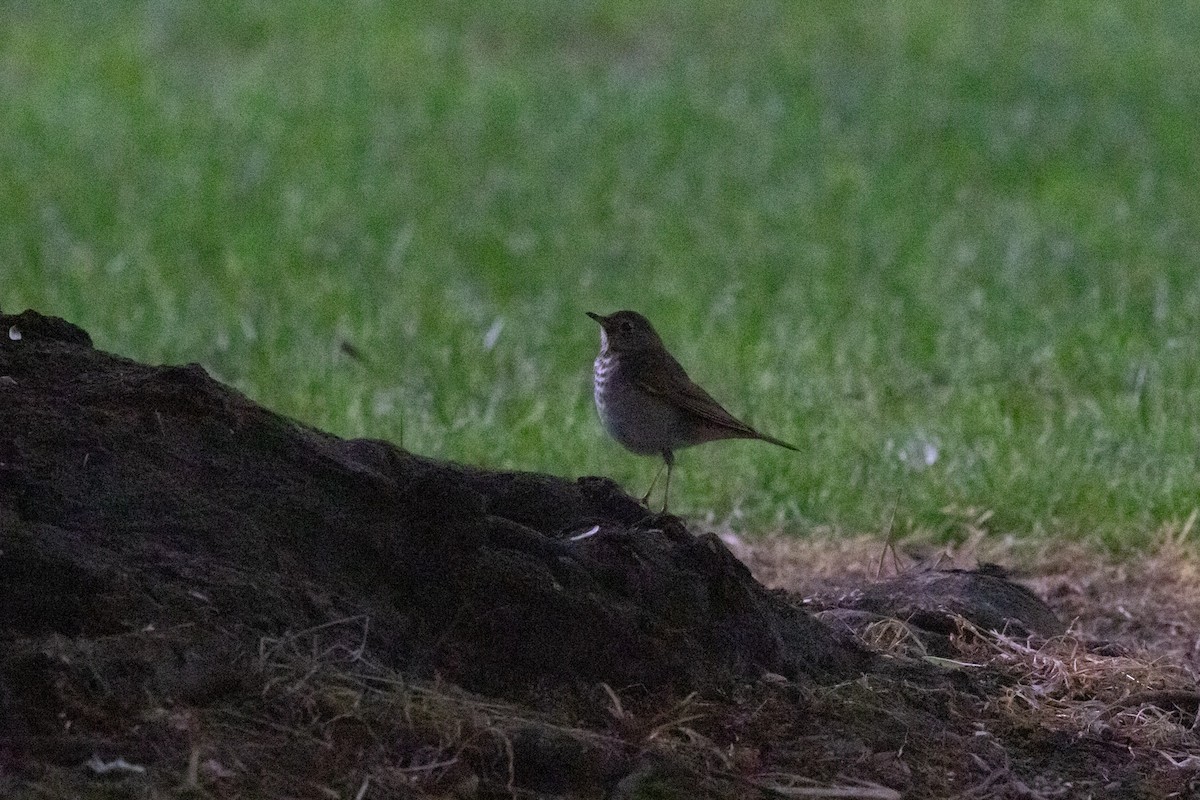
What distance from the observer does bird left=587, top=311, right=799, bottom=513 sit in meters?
5.59

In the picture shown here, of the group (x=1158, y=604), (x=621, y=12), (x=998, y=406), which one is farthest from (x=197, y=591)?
(x=621, y=12)

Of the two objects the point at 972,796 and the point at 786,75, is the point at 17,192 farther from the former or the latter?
the point at 972,796

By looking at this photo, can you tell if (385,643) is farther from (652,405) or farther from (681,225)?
(681,225)

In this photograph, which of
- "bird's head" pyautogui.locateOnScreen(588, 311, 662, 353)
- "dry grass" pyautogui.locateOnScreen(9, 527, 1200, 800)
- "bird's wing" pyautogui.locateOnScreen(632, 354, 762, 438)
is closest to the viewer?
"dry grass" pyautogui.locateOnScreen(9, 527, 1200, 800)

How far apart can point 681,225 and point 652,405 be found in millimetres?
5145

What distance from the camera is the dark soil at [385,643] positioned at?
11.2ft

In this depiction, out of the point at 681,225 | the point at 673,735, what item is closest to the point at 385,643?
the point at 673,735

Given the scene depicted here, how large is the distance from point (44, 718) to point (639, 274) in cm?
663

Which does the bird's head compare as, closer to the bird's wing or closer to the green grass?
the bird's wing

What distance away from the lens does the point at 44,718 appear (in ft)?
10.9

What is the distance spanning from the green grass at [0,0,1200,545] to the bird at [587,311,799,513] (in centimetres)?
113

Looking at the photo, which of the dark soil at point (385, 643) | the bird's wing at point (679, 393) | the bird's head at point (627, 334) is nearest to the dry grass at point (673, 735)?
the dark soil at point (385, 643)

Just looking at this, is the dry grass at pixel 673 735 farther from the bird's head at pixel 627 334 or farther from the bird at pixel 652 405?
the bird's head at pixel 627 334

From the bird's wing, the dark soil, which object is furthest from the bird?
the dark soil
